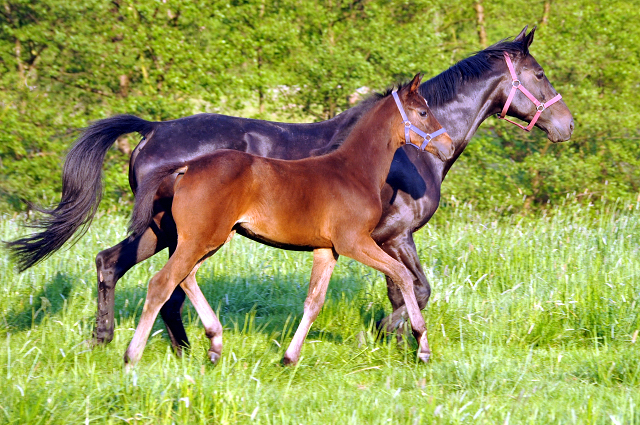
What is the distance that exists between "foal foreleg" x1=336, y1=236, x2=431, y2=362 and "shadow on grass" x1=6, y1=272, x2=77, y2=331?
89.3 inches

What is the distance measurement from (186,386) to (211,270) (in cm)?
301

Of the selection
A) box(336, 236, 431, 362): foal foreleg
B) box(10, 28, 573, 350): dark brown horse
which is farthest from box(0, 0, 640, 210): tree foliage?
box(336, 236, 431, 362): foal foreleg

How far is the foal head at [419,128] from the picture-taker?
4.36 meters

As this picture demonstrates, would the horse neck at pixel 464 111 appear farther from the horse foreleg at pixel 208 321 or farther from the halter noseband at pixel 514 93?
the horse foreleg at pixel 208 321

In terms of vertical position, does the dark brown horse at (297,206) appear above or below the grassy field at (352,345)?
above

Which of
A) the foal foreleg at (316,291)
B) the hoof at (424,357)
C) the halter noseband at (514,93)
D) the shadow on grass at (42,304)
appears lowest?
the shadow on grass at (42,304)

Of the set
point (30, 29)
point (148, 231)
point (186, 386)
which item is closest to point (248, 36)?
point (30, 29)

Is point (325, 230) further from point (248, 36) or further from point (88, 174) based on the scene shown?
point (248, 36)

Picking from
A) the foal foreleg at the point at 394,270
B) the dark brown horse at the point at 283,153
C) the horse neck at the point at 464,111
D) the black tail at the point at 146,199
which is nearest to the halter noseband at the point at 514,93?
the dark brown horse at the point at 283,153

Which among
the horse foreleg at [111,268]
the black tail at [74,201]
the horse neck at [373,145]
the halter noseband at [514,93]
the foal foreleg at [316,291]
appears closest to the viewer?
the foal foreleg at [316,291]

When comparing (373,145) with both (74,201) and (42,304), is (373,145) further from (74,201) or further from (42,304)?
(42,304)

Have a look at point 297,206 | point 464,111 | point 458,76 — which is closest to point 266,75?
point 458,76

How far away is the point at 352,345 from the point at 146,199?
1750mm

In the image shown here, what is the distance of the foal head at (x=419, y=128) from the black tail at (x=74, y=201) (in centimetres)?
207
